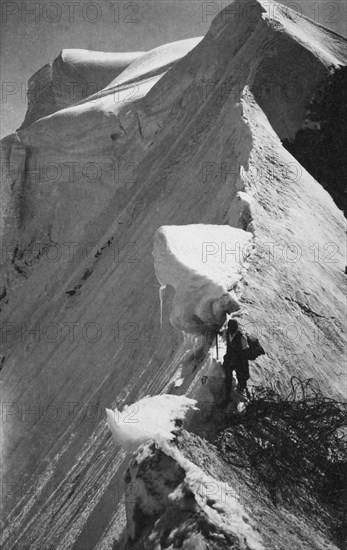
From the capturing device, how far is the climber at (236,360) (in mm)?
6574

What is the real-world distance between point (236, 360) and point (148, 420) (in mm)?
982

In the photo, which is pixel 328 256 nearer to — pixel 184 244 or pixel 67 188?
pixel 184 244

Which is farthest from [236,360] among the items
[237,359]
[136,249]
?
[136,249]

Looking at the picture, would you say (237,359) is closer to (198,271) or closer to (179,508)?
(198,271)

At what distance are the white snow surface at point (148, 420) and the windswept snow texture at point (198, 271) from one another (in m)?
0.83

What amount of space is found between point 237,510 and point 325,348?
3363 mm

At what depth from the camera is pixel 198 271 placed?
7.28 m

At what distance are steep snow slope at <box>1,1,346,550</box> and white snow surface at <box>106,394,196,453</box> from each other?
397 mm

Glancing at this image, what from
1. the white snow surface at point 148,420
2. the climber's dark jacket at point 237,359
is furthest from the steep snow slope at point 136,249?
the white snow surface at point 148,420

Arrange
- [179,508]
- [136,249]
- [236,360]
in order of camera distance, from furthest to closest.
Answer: [136,249]
[236,360]
[179,508]

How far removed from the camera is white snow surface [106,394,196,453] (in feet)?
18.8

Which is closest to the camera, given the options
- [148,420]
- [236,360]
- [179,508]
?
[179,508]

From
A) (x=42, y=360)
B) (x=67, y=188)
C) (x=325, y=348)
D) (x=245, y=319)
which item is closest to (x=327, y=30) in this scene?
(x=67, y=188)

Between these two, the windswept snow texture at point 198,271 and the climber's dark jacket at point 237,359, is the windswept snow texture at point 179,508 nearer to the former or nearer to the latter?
the climber's dark jacket at point 237,359
